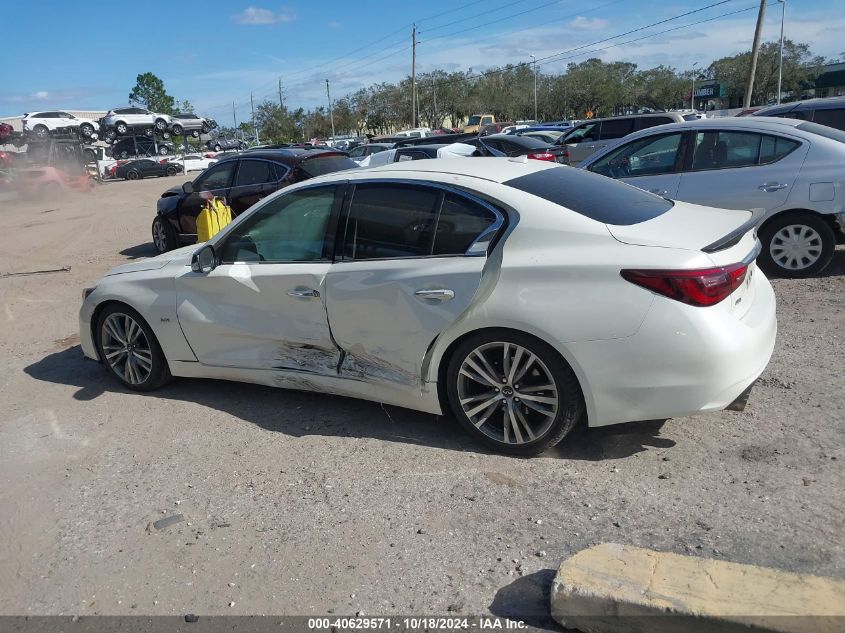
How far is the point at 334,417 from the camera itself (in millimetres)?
4828

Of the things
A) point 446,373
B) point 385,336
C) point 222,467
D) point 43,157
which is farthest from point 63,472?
point 43,157

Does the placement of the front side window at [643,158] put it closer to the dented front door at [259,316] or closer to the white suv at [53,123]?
the dented front door at [259,316]

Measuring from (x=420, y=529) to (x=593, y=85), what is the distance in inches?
3047

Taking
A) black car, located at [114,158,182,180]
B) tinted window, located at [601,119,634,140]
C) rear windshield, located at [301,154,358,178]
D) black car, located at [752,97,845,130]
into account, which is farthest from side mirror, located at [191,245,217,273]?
black car, located at [114,158,182,180]

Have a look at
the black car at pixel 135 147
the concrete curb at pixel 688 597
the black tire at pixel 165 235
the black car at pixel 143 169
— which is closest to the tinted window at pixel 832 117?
the black tire at pixel 165 235

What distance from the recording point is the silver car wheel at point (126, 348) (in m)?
5.43

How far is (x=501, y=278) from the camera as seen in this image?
3859 mm

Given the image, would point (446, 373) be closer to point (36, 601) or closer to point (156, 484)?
point (156, 484)

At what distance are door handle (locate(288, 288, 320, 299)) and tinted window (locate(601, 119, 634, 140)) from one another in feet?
50.5

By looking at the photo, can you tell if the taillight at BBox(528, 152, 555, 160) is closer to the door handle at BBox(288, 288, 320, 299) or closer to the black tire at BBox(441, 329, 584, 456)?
the door handle at BBox(288, 288, 320, 299)

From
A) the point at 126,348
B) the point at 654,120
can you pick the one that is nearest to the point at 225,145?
the point at 654,120

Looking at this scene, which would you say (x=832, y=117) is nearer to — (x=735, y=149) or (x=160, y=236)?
(x=735, y=149)

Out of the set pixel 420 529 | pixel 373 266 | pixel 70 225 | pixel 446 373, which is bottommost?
pixel 70 225

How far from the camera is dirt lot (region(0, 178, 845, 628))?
3.10 m
